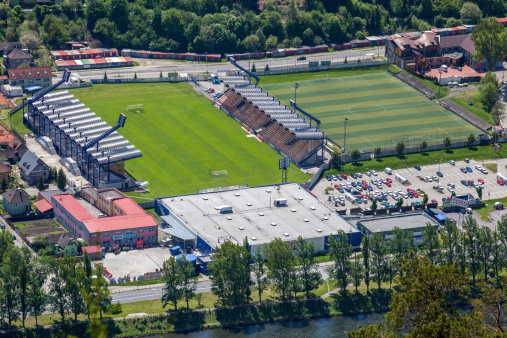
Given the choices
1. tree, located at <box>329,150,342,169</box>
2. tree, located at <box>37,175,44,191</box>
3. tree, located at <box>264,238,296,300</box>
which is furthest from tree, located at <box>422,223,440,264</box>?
tree, located at <box>37,175,44,191</box>

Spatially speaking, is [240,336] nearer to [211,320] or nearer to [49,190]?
[211,320]

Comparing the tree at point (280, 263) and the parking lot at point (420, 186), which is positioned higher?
the tree at point (280, 263)

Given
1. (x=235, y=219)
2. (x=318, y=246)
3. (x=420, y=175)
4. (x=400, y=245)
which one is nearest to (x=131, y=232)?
(x=235, y=219)

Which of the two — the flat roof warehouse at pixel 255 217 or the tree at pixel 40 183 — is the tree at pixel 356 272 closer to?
the flat roof warehouse at pixel 255 217

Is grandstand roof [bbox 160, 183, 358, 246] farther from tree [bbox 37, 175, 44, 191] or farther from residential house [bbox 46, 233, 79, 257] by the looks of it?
tree [bbox 37, 175, 44, 191]

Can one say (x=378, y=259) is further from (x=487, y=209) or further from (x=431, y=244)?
(x=487, y=209)

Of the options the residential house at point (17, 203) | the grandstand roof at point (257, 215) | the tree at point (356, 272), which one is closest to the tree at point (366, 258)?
the tree at point (356, 272)

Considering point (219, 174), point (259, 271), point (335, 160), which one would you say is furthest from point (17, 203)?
point (335, 160)
